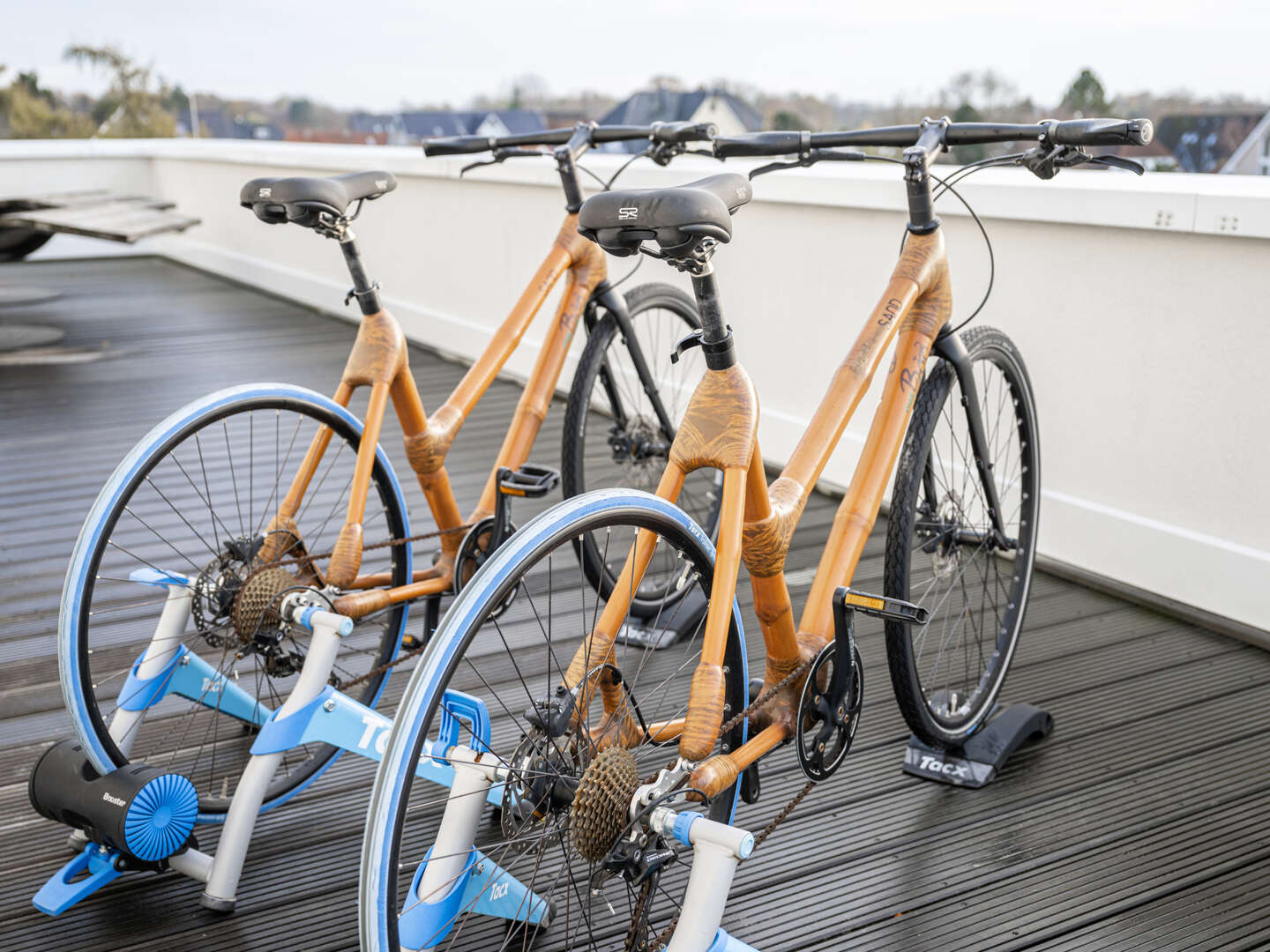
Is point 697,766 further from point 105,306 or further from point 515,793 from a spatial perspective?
point 105,306

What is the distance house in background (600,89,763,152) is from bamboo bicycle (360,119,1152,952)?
A: 1.76 ft

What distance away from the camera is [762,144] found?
175 cm

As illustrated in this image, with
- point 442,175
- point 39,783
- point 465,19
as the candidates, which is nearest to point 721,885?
point 39,783

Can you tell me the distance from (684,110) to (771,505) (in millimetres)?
1748

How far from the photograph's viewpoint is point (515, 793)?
3.88 ft

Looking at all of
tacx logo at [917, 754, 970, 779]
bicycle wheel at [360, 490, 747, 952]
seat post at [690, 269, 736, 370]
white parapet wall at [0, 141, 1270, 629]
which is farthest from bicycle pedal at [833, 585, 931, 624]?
white parapet wall at [0, 141, 1270, 629]

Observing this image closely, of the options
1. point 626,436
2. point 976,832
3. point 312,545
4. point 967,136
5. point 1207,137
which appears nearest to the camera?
point 967,136

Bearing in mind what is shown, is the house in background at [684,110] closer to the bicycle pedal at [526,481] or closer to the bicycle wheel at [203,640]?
the bicycle pedal at [526,481]

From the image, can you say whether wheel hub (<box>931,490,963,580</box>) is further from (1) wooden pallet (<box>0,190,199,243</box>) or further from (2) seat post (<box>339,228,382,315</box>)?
(1) wooden pallet (<box>0,190,199,243</box>)

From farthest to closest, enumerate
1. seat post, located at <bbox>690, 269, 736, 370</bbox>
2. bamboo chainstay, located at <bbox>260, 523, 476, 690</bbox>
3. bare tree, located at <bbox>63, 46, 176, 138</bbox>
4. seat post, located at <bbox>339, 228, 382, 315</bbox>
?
bare tree, located at <bbox>63, 46, 176, 138</bbox> → seat post, located at <bbox>339, 228, 382, 315</bbox> → bamboo chainstay, located at <bbox>260, 523, 476, 690</bbox> → seat post, located at <bbox>690, 269, 736, 370</bbox>

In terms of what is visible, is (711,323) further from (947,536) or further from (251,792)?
(251,792)

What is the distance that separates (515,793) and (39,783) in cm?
85

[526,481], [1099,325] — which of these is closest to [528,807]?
[526,481]

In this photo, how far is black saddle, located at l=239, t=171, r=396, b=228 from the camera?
1.72 m
